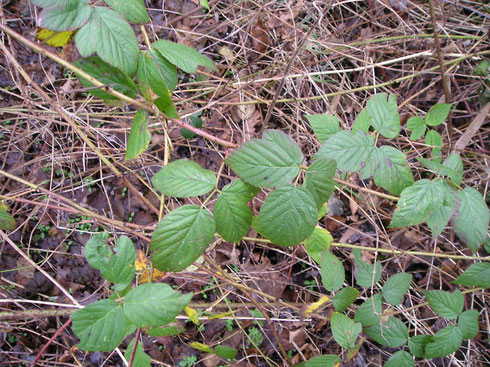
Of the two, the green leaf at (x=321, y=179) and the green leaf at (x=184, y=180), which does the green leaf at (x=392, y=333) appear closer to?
the green leaf at (x=321, y=179)

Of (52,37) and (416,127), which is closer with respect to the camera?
(52,37)

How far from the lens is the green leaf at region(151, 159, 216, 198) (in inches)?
42.6

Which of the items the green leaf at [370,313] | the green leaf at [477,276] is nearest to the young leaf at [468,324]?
the green leaf at [477,276]

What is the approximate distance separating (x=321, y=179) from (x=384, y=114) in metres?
0.45

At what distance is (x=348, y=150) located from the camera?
1.18m

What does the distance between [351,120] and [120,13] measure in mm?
1638

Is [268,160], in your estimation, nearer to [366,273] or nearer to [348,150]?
[348,150]

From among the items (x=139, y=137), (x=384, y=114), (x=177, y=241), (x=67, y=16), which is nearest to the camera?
(x=67, y=16)

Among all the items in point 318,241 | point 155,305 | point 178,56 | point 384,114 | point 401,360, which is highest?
point 178,56

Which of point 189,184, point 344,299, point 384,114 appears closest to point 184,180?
point 189,184

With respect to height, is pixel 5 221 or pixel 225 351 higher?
pixel 5 221

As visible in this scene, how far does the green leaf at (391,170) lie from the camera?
1188 mm

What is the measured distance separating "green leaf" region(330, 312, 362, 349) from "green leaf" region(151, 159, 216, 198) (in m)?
0.90

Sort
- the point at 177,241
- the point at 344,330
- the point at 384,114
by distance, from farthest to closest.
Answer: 1. the point at 344,330
2. the point at 384,114
3. the point at 177,241
